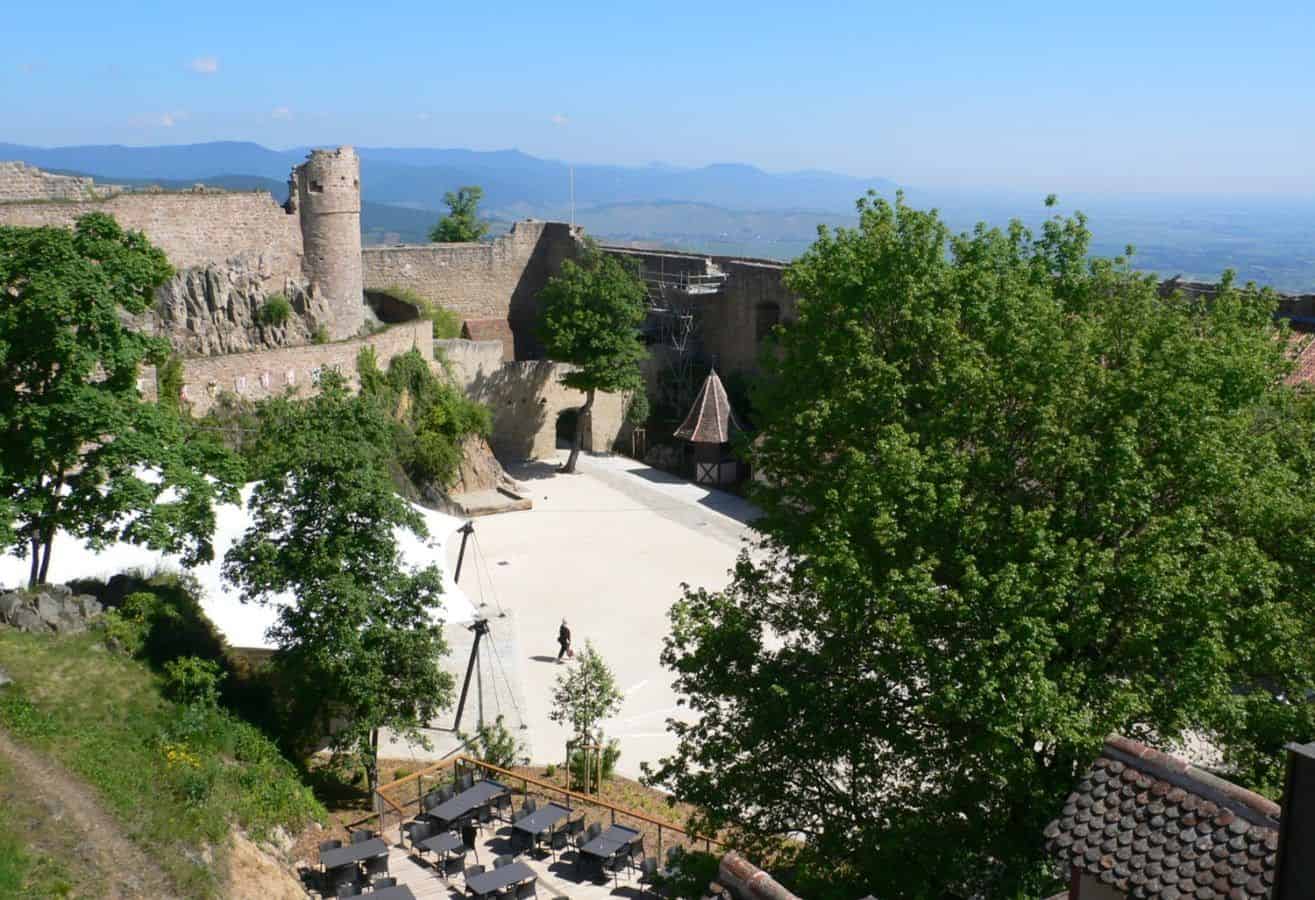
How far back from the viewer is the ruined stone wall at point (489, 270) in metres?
36.7

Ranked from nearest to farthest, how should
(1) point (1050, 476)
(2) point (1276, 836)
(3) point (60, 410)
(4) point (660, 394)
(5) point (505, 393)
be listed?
(2) point (1276, 836), (1) point (1050, 476), (3) point (60, 410), (5) point (505, 393), (4) point (660, 394)

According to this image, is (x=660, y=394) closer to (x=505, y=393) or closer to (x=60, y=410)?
(x=505, y=393)

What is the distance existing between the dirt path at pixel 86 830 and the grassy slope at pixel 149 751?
13cm

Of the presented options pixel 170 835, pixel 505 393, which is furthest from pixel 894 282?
pixel 505 393

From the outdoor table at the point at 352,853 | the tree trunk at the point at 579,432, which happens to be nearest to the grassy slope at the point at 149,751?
the outdoor table at the point at 352,853

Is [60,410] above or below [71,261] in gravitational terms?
below

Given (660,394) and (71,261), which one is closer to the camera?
(71,261)

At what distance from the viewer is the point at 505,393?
3238 centimetres

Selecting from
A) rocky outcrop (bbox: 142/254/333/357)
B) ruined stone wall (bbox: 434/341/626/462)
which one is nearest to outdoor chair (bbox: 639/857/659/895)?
rocky outcrop (bbox: 142/254/333/357)

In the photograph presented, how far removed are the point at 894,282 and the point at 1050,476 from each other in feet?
9.85

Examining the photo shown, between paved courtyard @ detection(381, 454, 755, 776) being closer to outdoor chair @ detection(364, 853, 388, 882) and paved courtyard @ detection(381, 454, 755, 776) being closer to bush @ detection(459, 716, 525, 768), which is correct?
bush @ detection(459, 716, 525, 768)

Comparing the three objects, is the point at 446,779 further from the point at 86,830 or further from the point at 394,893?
the point at 86,830

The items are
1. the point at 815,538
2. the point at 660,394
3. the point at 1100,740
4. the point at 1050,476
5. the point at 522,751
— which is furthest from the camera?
the point at 660,394

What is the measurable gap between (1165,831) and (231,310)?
84.4ft
